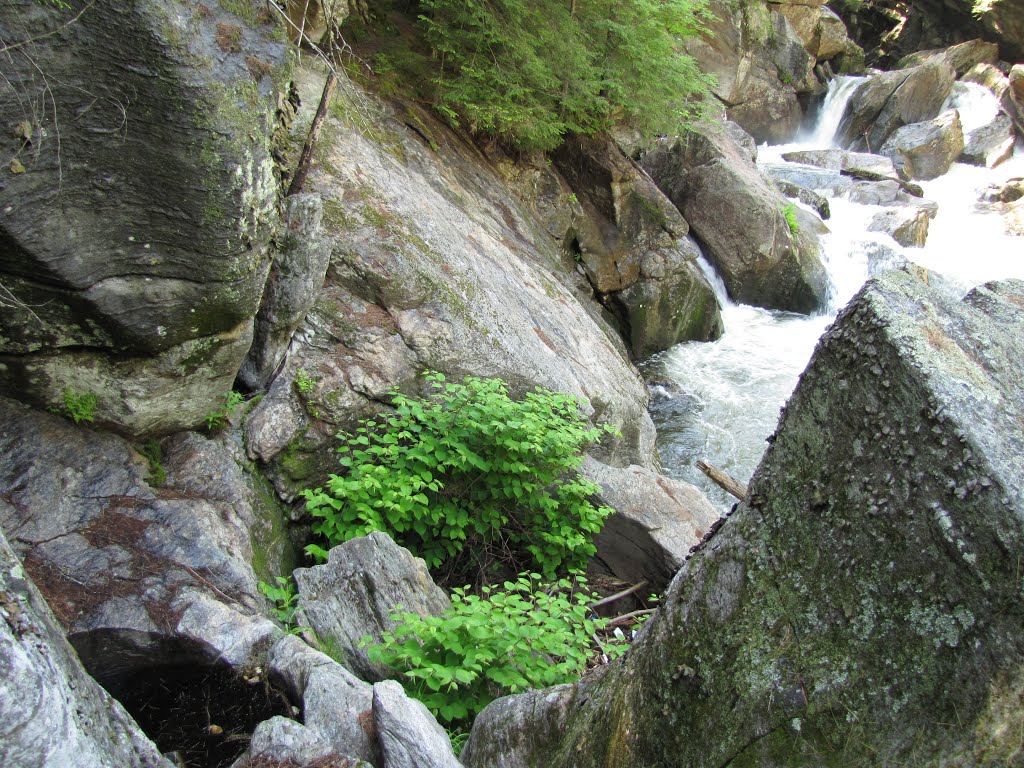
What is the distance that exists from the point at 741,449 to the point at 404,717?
787 centimetres

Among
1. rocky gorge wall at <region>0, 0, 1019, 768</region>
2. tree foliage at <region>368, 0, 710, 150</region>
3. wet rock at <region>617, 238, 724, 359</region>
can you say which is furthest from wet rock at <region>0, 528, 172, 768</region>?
wet rock at <region>617, 238, 724, 359</region>

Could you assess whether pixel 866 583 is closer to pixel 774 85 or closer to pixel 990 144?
pixel 990 144

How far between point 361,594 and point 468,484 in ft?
5.18

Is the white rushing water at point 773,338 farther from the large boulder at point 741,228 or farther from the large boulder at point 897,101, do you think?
the large boulder at point 897,101

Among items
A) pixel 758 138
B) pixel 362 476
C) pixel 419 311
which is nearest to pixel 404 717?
pixel 362 476

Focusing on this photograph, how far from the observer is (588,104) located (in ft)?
34.0

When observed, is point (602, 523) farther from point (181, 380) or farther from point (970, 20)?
point (970, 20)

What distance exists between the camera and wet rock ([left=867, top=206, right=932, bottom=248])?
53.1 ft

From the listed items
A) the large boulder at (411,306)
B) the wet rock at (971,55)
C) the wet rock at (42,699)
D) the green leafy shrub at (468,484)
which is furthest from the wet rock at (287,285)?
the wet rock at (971,55)

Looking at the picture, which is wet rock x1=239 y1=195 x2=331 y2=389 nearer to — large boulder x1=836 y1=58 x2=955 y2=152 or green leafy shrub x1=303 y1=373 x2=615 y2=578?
green leafy shrub x1=303 y1=373 x2=615 y2=578

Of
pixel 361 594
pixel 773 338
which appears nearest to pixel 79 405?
pixel 361 594

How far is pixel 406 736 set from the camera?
2773 millimetres

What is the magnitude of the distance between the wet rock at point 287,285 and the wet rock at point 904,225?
14954 mm

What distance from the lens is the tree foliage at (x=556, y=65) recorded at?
871cm
